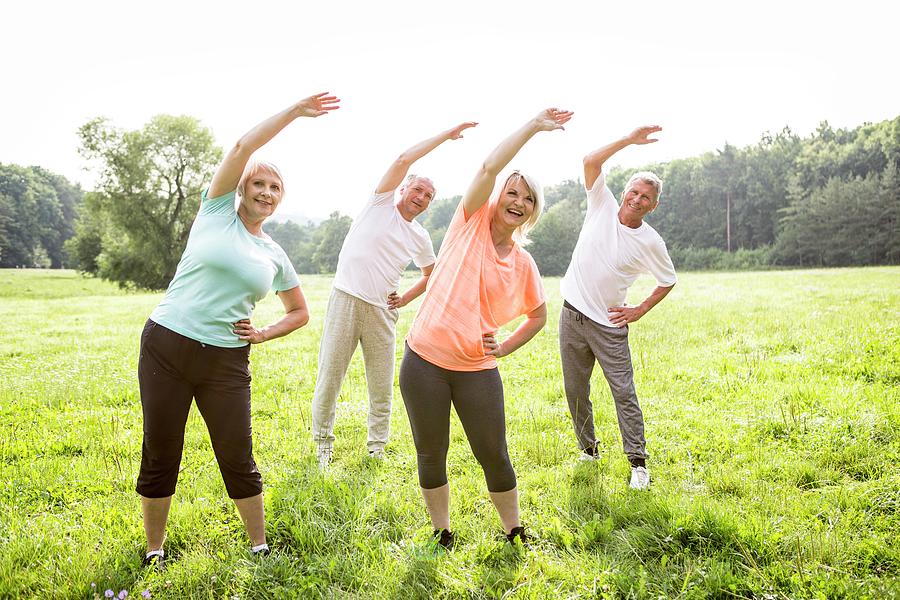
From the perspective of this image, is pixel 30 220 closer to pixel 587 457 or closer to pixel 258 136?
→ pixel 258 136

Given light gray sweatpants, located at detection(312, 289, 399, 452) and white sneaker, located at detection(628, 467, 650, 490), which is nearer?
white sneaker, located at detection(628, 467, 650, 490)

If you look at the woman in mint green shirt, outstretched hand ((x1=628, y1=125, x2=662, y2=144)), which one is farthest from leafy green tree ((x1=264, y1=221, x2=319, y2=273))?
the woman in mint green shirt

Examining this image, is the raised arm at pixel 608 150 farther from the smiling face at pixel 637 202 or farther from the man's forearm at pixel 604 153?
the smiling face at pixel 637 202

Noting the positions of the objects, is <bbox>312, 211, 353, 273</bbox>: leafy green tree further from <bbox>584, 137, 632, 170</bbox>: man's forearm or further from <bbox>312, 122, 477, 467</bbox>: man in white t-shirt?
<bbox>584, 137, 632, 170</bbox>: man's forearm

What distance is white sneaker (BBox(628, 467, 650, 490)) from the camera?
4.17 metres

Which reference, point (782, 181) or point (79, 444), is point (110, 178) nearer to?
point (79, 444)

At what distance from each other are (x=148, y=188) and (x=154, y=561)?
4046 centimetres

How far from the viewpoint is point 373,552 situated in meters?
3.30

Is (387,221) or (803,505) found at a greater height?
(387,221)

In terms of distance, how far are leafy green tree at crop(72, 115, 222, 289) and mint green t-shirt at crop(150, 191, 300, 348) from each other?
125 feet

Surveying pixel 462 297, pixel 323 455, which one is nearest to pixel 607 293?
pixel 462 297

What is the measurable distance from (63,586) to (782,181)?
70129mm

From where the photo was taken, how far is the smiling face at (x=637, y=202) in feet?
15.3

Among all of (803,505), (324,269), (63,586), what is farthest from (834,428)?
(324,269)
